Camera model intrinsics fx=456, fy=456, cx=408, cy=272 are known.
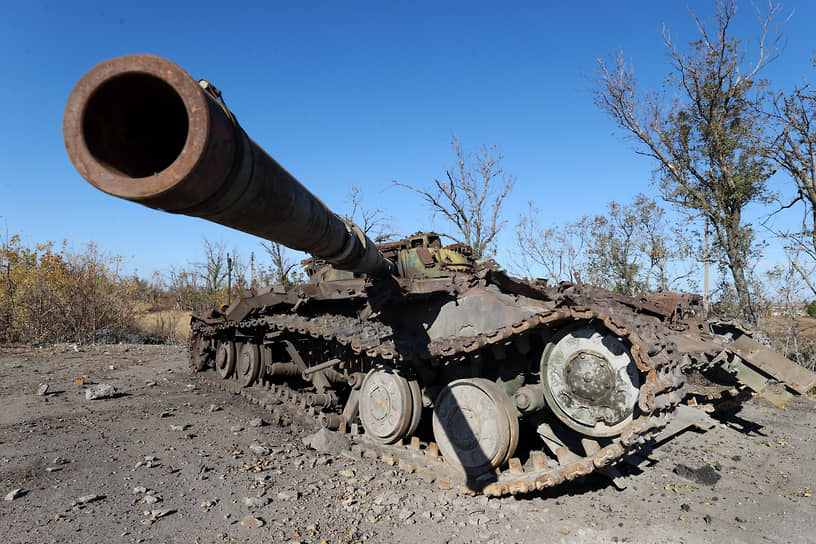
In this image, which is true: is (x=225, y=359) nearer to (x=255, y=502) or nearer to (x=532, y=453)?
(x=255, y=502)

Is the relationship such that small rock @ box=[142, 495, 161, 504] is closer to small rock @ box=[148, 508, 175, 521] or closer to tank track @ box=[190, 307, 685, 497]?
small rock @ box=[148, 508, 175, 521]

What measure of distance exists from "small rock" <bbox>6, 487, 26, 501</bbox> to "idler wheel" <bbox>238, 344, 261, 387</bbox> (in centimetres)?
456

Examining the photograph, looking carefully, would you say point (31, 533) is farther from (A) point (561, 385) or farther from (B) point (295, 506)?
(A) point (561, 385)

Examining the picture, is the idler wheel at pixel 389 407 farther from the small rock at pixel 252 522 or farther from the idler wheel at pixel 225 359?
the idler wheel at pixel 225 359

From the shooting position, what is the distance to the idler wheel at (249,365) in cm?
895

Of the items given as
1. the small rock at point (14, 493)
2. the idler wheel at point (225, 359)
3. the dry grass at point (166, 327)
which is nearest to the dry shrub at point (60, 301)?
the dry grass at point (166, 327)

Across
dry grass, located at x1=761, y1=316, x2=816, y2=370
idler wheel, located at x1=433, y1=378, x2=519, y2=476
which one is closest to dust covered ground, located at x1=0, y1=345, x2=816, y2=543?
idler wheel, located at x1=433, y1=378, x2=519, y2=476

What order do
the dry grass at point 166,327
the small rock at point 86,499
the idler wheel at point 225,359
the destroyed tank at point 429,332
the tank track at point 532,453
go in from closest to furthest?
the destroyed tank at point 429,332 → the tank track at point 532,453 → the small rock at point 86,499 → the idler wheel at point 225,359 → the dry grass at point 166,327

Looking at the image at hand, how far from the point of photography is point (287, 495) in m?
4.52

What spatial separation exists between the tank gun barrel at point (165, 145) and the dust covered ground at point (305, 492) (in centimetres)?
321

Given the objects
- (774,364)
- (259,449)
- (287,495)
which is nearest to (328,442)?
(259,449)

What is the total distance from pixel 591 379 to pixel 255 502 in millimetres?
3340

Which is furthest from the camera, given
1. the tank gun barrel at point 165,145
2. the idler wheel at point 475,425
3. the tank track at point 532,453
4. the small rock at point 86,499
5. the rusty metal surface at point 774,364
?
the rusty metal surface at point 774,364

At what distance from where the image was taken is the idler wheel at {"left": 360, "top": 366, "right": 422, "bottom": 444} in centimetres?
562
